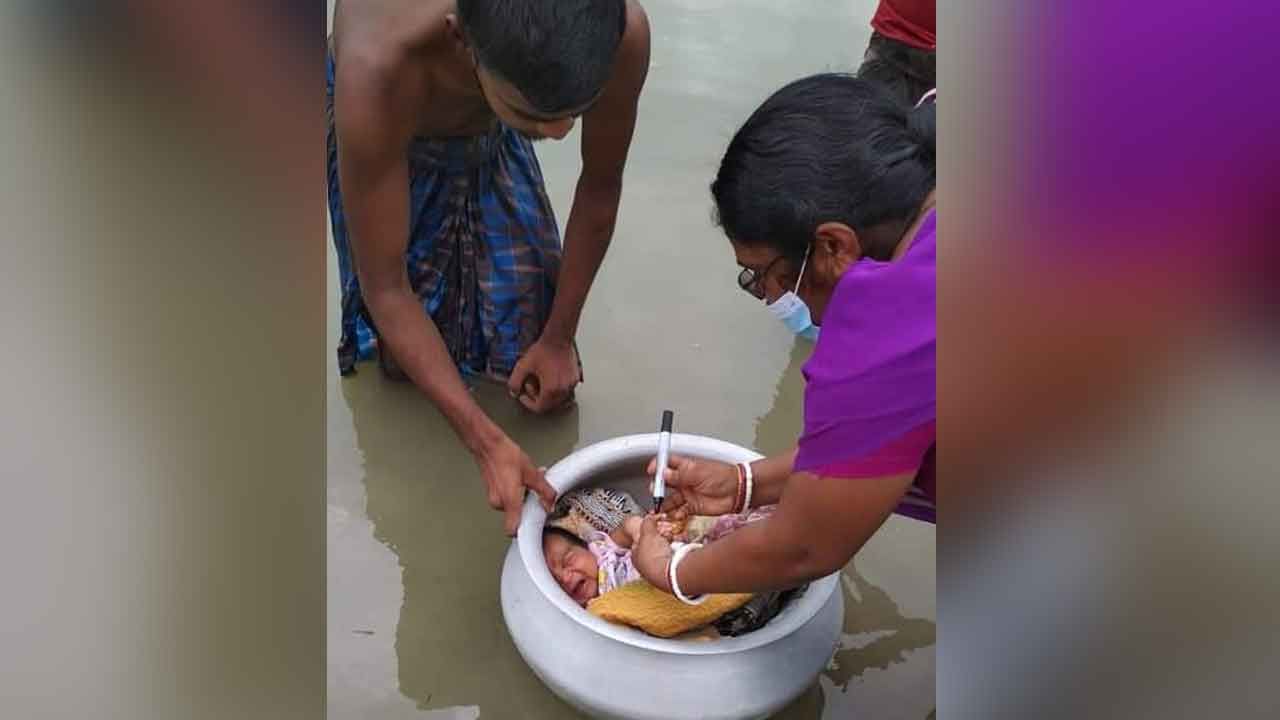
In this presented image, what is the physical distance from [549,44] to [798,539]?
0.70 metres

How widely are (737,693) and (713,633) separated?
0.15m

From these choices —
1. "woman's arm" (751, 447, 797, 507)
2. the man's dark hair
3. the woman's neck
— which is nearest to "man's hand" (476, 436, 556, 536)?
"woman's arm" (751, 447, 797, 507)

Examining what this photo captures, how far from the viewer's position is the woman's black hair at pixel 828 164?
1.21 m

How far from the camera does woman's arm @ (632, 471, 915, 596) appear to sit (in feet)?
4.03

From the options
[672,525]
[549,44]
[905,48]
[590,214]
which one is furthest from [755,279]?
[905,48]

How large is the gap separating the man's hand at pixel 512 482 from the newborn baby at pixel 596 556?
10cm

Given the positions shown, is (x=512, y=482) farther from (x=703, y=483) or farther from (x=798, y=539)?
(x=798, y=539)

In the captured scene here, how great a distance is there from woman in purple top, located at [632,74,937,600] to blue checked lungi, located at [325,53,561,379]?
3.07 feet

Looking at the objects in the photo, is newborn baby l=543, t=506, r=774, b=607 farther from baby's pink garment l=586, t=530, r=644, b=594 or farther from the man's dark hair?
the man's dark hair

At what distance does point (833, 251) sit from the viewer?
1.25m
